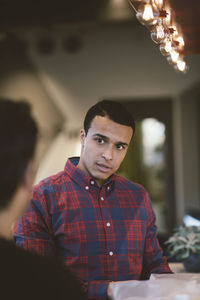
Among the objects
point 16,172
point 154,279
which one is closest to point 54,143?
point 154,279

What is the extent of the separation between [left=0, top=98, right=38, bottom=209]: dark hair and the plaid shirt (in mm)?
668

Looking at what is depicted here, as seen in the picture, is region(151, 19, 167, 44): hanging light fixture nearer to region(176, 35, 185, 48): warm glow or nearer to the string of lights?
the string of lights

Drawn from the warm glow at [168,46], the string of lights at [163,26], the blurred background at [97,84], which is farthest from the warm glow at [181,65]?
the blurred background at [97,84]

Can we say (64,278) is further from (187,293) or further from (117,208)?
(117,208)

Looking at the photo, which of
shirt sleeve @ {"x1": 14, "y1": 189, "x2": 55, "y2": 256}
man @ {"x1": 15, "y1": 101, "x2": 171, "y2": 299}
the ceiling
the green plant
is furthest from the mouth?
the ceiling

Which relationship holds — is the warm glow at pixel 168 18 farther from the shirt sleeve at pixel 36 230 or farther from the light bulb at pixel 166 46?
the shirt sleeve at pixel 36 230

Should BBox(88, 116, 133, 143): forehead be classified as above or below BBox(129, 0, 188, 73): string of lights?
below

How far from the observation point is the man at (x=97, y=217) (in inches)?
59.6

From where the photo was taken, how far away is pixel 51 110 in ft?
16.9

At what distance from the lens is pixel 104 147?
1.61m

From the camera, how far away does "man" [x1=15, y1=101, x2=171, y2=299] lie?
1.51 meters

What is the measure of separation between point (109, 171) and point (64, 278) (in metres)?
0.89

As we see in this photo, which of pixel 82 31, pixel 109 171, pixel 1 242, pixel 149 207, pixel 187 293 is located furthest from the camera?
pixel 82 31

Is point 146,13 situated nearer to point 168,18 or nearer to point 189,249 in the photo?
point 168,18
